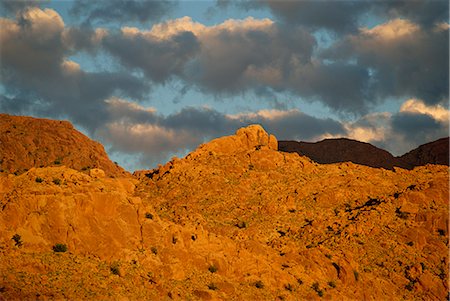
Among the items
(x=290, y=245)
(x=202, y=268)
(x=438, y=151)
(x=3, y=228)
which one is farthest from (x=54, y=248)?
(x=438, y=151)

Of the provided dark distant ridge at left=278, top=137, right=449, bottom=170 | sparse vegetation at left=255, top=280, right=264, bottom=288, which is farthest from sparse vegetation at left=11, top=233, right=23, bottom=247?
dark distant ridge at left=278, top=137, right=449, bottom=170

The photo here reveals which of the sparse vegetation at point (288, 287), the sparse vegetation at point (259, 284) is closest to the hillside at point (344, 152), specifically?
the sparse vegetation at point (288, 287)

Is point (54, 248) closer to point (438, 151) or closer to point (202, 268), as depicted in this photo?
point (202, 268)

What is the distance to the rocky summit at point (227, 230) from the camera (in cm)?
5612

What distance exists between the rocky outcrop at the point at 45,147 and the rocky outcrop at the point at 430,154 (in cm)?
5060

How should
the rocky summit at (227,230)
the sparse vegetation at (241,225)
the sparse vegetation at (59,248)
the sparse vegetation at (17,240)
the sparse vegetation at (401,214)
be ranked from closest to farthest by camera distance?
the sparse vegetation at (17,240) < the rocky summit at (227,230) < the sparse vegetation at (59,248) < the sparse vegetation at (241,225) < the sparse vegetation at (401,214)

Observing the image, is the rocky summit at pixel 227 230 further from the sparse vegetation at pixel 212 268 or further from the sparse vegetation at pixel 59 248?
the sparse vegetation at pixel 59 248

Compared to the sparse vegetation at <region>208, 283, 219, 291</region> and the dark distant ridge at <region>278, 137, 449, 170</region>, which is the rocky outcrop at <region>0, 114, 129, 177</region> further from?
the sparse vegetation at <region>208, 283, 219, 291</region>

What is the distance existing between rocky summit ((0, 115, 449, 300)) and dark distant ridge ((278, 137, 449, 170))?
18.9 meters

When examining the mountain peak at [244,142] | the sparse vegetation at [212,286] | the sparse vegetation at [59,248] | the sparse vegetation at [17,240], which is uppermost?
the mountain peak at [244,142]

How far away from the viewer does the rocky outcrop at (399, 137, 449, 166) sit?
115000 millimetres

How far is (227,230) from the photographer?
7356 cm

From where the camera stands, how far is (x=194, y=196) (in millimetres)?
82625

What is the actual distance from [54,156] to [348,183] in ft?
137
